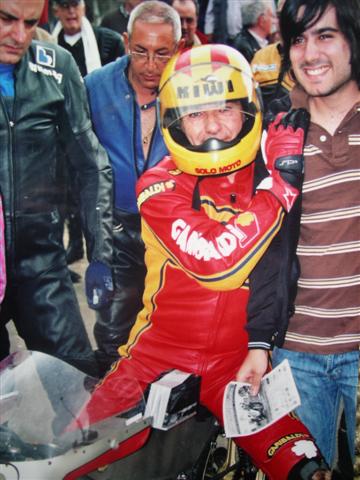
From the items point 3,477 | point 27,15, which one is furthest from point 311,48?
point 3,477

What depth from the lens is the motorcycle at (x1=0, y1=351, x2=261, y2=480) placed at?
1.45 meters

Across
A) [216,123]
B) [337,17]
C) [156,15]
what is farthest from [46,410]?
[156,15]

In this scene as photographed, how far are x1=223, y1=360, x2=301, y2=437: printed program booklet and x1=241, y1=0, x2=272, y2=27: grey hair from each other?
1.72m

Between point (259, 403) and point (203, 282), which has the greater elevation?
point (203, 282)

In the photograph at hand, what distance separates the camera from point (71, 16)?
2.86 m

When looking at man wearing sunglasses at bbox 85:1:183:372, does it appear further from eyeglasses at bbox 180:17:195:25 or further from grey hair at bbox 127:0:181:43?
eyeglasses at bbox 180:17:195:25

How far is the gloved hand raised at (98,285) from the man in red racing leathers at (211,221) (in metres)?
0.34

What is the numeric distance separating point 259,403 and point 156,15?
4.80ft

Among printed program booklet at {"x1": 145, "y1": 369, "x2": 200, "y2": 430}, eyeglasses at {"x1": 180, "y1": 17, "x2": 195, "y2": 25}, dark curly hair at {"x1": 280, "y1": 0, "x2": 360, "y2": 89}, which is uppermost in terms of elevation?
eyeglasses at {"x1": 180, "y1": 17, "x2": 195, "y2": 25}

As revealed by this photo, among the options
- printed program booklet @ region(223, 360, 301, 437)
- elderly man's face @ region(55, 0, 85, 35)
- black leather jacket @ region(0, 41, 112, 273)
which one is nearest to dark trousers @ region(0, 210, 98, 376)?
black leather jacket @ region(0, 41, 112, 273)

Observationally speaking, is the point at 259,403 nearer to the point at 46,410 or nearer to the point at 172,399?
the point at 172,399

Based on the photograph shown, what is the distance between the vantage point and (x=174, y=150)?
201 cm

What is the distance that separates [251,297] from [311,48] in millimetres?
756

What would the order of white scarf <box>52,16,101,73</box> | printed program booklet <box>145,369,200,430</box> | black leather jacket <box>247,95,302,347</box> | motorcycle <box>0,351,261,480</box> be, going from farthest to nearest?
white scarf <box>52,16,101,73</box>, black leather jacket <box>247,95,302,347</box>, printed program booklet <box>145,369,200,430</box>, motorcycle <box>0,351,261,480</box>
